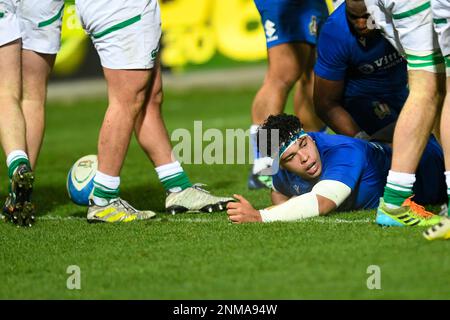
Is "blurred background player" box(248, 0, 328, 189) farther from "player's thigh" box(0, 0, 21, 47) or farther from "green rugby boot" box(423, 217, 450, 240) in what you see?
"green rugby boot" box(423, 217, 450, 240)

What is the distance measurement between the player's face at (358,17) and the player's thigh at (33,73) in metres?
2.02

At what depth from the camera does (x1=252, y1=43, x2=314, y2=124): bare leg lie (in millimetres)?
7898

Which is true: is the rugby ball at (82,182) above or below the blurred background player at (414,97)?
below

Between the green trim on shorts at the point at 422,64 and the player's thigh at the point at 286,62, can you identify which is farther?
the player's thigh at the point at 286,62

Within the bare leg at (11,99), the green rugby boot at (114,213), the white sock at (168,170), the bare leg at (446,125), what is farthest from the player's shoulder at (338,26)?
the bare leg at (11,99)

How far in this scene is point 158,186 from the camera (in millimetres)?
8117

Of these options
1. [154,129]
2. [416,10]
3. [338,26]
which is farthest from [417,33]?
[154,129]

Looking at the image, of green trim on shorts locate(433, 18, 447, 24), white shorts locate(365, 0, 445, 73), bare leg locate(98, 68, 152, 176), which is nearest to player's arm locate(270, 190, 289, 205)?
bare leg locate(98, 68, 152, 176)

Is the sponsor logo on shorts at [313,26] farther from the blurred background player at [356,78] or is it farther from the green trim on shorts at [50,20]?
the green trim on shorts at [50,20]

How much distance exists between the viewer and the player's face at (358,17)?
637 centimetres

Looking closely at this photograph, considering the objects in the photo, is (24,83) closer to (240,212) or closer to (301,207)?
(240,212)

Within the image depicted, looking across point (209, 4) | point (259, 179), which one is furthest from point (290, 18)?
point (209, 4)

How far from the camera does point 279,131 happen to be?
616 cm
